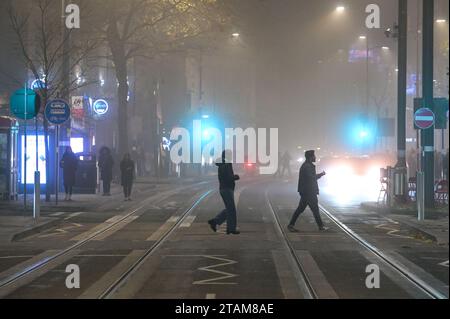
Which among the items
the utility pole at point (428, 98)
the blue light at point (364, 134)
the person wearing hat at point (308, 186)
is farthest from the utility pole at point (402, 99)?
the blue light at point (364, 134)

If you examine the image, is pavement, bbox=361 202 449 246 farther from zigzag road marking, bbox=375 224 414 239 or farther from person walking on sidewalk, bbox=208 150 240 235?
person walking on sidewalk, bbox=208 150 240 235

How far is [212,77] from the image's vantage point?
8462 centimetres

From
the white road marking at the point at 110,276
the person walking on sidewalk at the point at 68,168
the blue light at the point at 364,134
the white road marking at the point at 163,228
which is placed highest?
the blue light at the point at 364,134

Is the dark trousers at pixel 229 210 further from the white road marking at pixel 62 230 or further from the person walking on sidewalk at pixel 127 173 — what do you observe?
the person walking on sidewalk at pixel 127 173

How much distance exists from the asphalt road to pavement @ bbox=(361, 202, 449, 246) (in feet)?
1.20

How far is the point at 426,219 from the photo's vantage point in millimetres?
20406

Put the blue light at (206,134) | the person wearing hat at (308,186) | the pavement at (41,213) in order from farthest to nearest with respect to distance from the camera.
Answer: the blue light at (206,134) < the person wearing hat at (308,186) < the pavement at (41,213)

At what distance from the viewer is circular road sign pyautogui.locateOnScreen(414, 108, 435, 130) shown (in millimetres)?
20281

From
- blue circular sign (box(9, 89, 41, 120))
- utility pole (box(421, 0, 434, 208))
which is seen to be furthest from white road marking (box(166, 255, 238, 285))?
utility pole (box(421, 0, 434, 208))

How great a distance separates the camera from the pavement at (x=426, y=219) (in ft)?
54.9

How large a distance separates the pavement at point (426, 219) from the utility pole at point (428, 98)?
67 cm

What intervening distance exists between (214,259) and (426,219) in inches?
355

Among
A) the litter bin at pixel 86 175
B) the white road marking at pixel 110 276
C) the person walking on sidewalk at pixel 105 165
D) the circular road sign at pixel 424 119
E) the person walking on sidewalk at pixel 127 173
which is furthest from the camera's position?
the litter bin at pixel 86 175

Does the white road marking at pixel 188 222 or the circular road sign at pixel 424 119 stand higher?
the circular road sign at pixel 424 119
